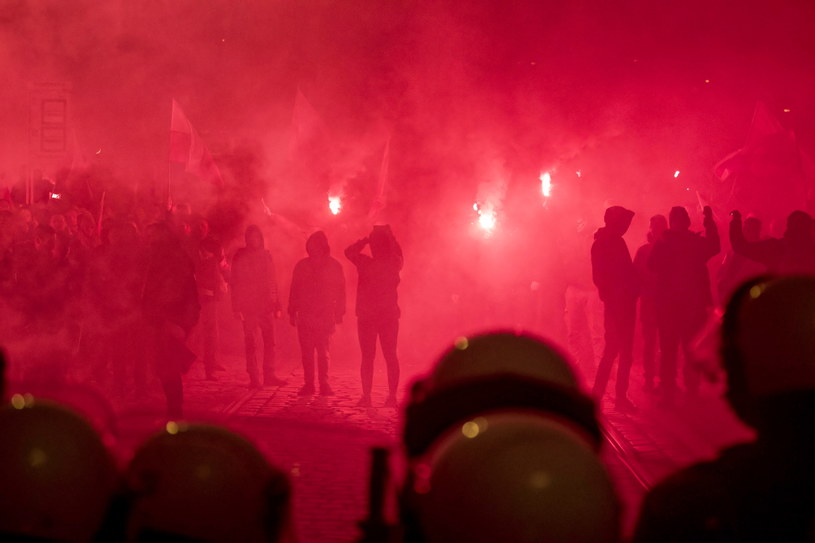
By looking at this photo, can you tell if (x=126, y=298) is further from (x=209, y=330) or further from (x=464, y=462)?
(x=464, y=462)

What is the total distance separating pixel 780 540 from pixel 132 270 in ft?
26.1

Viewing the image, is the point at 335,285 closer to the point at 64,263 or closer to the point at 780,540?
the point at 64,263

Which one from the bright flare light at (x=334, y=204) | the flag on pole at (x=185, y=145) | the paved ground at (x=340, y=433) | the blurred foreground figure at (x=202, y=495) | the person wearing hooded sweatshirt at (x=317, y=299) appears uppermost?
the flag on pole at (x=185, y=145)

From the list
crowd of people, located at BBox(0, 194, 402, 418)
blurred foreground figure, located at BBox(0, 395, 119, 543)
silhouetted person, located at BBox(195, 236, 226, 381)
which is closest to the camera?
blurred foreground figure, located at BBox(0, 395, 119, 543)

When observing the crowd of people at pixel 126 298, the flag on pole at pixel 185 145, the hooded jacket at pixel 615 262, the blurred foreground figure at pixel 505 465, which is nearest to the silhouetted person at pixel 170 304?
the crowd of people at pixel 126 298

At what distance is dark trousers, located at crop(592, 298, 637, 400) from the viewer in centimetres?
884

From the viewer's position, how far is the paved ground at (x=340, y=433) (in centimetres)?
543

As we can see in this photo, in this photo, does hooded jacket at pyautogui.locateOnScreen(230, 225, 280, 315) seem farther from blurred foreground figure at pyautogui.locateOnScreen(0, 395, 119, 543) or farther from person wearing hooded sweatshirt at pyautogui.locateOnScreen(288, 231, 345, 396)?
blurred foreground figure at pyautogui.locateOnScreen(0, 395, 119, 543)

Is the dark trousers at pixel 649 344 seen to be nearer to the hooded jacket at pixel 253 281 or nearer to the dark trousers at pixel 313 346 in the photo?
the dark trousers at pixel 313 346

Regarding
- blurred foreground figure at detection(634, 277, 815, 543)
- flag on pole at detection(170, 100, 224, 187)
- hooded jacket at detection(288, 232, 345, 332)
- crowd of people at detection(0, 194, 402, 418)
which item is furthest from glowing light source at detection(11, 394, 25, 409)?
flag on pole at detection(170, 100, 224, 187)

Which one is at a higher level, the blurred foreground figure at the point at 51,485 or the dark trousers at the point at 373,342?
the blurred foreground figure at the point at 51,485

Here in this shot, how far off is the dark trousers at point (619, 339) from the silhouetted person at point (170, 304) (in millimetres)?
3690

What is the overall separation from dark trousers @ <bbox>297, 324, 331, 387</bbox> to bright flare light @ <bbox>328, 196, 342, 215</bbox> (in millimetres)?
5229

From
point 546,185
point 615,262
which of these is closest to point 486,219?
point 546,185
